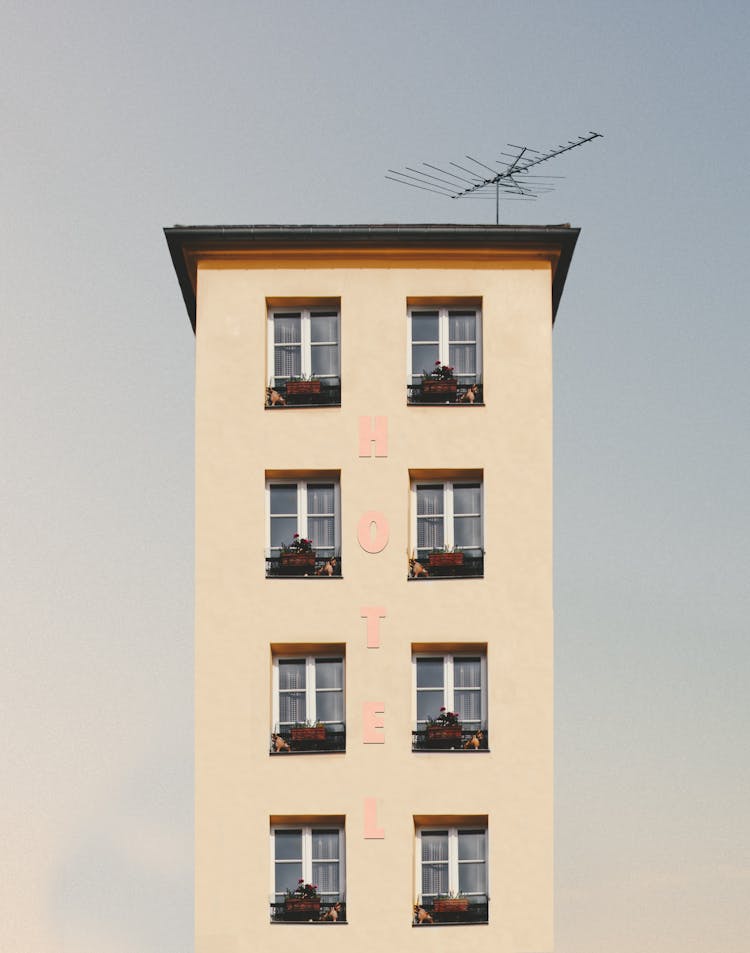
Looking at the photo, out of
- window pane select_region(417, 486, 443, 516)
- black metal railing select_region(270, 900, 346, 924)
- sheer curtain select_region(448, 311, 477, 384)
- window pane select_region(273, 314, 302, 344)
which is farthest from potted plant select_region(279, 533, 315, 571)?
black metal railing select_region(270, 900, 346, 924)

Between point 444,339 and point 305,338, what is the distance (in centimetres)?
293

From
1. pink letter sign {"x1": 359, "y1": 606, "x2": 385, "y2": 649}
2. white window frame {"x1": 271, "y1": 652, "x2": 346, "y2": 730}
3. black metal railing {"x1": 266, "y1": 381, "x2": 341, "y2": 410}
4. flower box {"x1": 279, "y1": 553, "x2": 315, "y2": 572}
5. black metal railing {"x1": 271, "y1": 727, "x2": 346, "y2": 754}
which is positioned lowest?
black metal railing {"x1": 271, "y1": 727, "x2": 346, "y2": 754}

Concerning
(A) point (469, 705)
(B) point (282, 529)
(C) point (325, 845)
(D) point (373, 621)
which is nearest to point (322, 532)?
(B) point (282, 529)

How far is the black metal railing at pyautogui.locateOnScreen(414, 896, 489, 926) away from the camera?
31094mm

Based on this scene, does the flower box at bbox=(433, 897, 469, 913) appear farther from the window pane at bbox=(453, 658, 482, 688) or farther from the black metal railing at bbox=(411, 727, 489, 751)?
the window pane at bbox=(453, 658, 482, 688)

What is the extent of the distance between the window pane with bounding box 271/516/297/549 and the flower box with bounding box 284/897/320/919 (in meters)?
7.01

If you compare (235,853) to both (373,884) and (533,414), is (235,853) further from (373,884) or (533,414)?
(533,414)

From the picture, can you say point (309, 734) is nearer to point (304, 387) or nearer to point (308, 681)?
point (308, 681)

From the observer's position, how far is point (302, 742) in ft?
104

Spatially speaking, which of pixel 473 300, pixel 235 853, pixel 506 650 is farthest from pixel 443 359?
pixel 235 853

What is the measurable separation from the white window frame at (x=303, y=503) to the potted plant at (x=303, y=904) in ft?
22.1

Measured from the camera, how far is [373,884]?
102 feet

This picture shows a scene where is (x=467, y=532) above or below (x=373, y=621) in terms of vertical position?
above

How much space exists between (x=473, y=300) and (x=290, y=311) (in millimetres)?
3888
